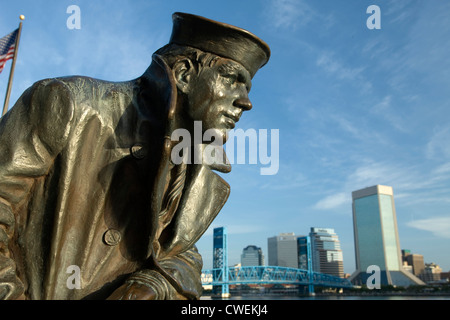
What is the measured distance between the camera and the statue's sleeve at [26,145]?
1445 mm

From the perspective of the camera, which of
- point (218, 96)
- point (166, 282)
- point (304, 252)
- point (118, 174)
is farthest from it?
point (304, 252)

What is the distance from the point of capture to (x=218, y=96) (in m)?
1.85

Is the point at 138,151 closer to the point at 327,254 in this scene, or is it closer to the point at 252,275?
the point at 252,275

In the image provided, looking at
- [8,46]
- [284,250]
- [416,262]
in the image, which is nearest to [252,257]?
[284,250]

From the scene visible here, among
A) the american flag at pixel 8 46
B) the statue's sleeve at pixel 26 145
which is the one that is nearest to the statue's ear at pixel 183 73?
the statue's sleeve at pixel 26 145

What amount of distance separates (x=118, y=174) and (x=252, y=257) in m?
140

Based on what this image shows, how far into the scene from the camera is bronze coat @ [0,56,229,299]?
1477 mm

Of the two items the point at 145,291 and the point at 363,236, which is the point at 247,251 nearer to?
the point at 363,236

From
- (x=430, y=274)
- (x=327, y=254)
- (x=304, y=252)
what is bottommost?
(x=430, y=274)

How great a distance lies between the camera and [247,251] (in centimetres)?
13962

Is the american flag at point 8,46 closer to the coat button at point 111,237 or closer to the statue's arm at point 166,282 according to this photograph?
the coat button at point 111,237

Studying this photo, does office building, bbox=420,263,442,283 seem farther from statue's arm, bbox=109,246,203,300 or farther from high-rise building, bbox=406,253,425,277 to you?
statue's arm, bbox=109,246,203,300

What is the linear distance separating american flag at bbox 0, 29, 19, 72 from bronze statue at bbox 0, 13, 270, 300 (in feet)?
24.3

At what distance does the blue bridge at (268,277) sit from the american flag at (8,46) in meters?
48.3
